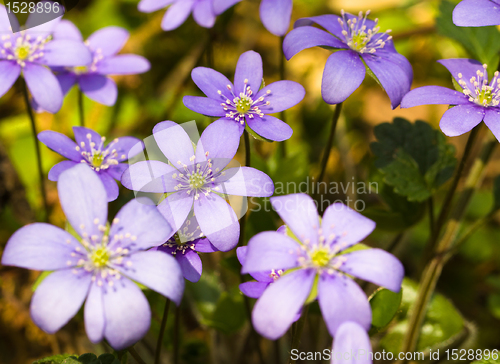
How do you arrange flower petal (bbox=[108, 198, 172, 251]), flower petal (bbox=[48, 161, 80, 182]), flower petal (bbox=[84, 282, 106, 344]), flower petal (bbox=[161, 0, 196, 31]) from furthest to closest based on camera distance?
flower petal (bbox=[161, 0, 196, 31]), flower petal (bbox=[48, 161, 80, 182]), flower petal (bbox=[108, 198, 172, 251]), flower petal (bbox=[84, 282, 106, 344])

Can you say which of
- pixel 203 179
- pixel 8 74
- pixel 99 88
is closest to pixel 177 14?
pixel 99 88

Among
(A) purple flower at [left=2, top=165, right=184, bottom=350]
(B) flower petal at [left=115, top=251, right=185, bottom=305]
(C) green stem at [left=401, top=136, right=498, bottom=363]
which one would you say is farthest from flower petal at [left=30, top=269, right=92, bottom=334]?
(C) green stem at [left=401, top=136, right=498, bottom=363]

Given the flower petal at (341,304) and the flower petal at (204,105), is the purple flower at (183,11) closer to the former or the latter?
the flower petal at (204,105)

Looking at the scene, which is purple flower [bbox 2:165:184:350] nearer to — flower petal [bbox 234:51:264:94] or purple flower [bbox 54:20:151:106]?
flower petal [bbox 234:51:264:94]

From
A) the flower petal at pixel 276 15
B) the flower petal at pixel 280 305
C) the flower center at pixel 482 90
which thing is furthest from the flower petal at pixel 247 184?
the flower center at pixel 482 90

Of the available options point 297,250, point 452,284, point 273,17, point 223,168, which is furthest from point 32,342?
point 452,284

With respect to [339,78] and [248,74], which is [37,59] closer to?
[248,74]

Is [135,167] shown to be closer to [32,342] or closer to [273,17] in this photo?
[273,17]
